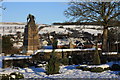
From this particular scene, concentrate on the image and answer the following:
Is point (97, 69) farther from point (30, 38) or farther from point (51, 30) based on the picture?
point (51, 30)

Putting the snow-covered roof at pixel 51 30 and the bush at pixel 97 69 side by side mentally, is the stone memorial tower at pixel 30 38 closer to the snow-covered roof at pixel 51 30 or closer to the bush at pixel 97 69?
the snow-covered roof at pixel 51 30

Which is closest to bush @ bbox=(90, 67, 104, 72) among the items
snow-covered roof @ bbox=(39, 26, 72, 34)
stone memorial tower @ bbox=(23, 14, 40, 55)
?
stone memorial tower @ bbox=(23, 14, 40, 55)

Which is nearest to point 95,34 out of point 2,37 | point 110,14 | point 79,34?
point 79,34

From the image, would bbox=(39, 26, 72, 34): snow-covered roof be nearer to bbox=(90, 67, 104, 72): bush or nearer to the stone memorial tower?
the stone memorial tower

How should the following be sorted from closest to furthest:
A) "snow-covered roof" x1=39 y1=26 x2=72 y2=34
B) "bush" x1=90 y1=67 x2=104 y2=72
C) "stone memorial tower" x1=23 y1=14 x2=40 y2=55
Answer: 1. "bush" x1=90 y1=67 x2=104 y2=72
2. "stone memorial tower" x1=23 y1=14 x2=40 y2=55
3. "snow-covered roof" x1=39 y1=26 x2=72 y2=34

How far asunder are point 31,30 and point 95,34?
956 centimetres

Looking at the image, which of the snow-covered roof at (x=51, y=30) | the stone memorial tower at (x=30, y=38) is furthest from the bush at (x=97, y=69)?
the snow-covered roof at (x=51, y=30)

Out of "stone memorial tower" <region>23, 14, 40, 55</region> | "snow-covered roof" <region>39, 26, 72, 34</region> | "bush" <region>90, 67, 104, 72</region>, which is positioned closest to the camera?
"bush" <region>90, 67, 104, 72</region>

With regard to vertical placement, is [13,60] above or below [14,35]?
below

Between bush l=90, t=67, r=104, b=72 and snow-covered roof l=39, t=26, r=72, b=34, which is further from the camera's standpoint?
snow-covered roof l=39, t=26, r=72, b=34

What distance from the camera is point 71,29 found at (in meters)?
26.1

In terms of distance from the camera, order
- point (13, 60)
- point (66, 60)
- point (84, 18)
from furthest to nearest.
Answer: point (84, 18), point (66, 60), point (13, 60)

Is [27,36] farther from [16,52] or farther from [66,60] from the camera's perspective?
[66,60]

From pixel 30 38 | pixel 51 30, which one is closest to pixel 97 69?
pixel 30 38
